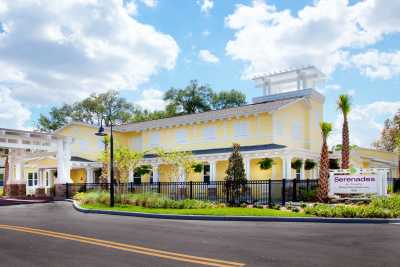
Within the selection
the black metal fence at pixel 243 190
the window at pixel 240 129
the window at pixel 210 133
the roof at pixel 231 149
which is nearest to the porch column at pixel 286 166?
the roof at pixel 231 149

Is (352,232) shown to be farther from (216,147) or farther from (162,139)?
(162,139)

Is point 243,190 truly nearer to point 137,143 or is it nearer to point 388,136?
point 137,143

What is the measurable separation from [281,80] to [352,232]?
2625 centimetres

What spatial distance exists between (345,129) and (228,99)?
37.9m

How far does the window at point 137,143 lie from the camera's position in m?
40.1

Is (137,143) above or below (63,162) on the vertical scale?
above

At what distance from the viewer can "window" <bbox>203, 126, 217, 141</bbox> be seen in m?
34.1

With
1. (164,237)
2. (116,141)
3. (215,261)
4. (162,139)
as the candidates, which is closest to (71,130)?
(116,141)

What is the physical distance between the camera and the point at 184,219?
56.5 feet

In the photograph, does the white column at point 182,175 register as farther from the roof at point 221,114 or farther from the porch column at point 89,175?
the porch column at point 89,175

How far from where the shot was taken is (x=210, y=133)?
3438 centimetres

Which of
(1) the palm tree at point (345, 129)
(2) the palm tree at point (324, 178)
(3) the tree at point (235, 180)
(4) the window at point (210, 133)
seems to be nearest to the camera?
(3) the tree at point (235, 180)

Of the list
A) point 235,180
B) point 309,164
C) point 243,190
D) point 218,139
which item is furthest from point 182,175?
point 243,190

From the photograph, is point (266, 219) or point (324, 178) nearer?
point (266, 219)
